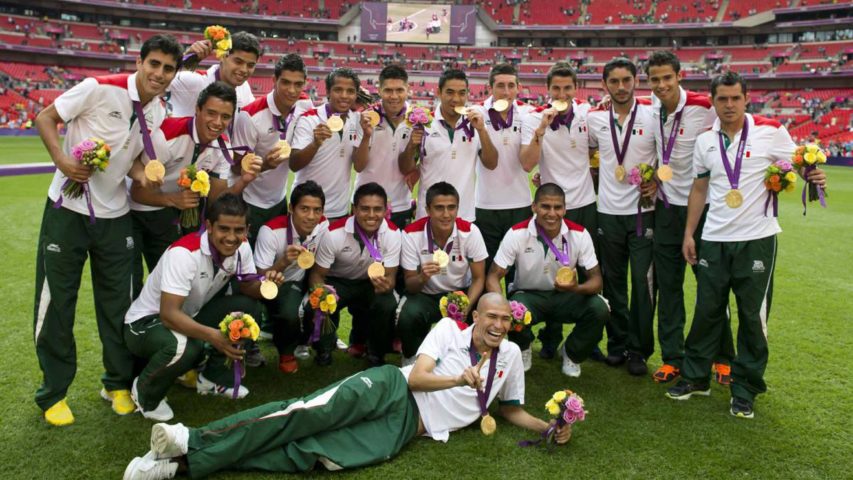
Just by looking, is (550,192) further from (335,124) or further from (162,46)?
(162,46)

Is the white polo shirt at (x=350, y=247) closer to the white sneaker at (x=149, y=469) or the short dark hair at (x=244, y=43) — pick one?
the short dark hair at (x=244, y=43)

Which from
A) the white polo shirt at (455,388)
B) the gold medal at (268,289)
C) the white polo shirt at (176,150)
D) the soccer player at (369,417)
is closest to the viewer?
the soccer player at (369,417)

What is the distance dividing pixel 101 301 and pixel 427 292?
2.74 m

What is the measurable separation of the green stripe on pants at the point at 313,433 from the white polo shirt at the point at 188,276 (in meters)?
1.21

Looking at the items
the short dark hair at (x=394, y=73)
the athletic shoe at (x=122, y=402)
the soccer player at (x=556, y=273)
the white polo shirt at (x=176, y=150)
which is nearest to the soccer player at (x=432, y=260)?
the soccer player at (x=556, y=273)

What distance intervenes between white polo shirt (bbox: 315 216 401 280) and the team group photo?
0.07ft

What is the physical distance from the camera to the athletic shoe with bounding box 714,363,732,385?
536 cm

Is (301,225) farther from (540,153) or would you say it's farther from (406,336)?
(540,153)

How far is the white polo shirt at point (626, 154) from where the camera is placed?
18.2ft

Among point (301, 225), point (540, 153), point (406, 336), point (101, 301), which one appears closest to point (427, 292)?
point (406, 336)

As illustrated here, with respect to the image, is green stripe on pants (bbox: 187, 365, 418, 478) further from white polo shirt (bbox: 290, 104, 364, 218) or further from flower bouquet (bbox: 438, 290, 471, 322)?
white polo shirt (bbox: 290, 104, 364, 218)

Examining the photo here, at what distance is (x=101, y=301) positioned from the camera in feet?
14.8

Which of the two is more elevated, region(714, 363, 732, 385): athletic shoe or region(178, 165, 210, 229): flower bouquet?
region(178, 165, 210, 229): flower bouquet

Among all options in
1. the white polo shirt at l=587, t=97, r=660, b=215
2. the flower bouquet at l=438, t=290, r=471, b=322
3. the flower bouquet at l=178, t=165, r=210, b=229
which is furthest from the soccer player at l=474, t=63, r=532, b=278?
the flower bouquet at l=178, t=165, r=210, b=229
